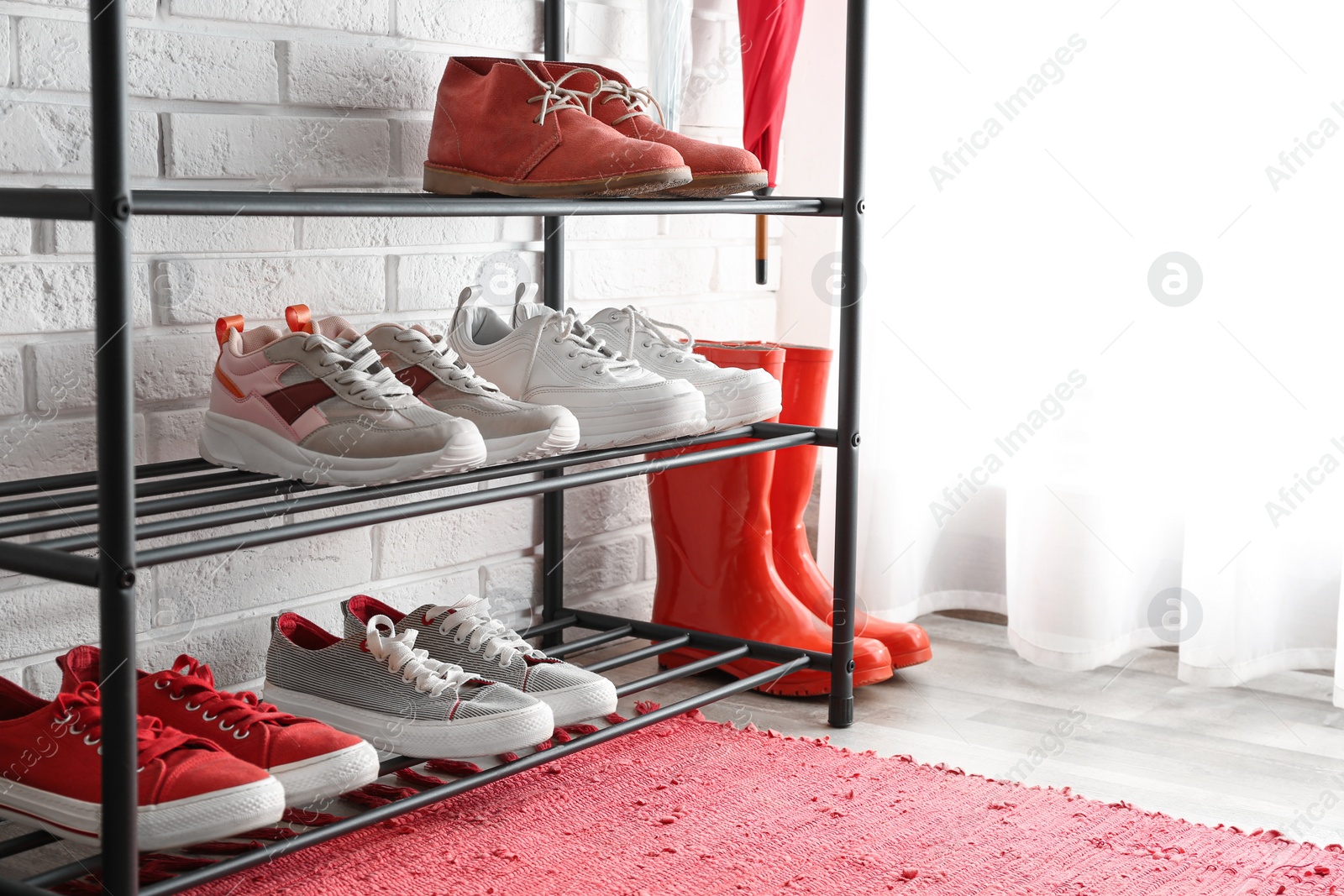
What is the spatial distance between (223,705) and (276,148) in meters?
0.60

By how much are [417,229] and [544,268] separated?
0.21 meters

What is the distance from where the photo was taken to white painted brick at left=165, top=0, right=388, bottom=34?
4.50 ft

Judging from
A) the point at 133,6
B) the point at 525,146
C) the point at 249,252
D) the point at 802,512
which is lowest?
the point at 802,512

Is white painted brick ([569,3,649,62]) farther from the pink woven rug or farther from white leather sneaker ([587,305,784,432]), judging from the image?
the pink woven rug

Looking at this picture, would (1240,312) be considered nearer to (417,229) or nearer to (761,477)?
(761,477)

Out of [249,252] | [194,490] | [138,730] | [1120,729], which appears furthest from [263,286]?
[1120,729]

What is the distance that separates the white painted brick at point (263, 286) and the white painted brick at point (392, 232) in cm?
2

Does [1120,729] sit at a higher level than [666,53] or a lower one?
lower

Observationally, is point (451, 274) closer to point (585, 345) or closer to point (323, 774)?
point (585, 345)

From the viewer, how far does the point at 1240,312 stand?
1.81 metres

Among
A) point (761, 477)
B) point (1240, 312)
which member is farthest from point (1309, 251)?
point (761, 477)

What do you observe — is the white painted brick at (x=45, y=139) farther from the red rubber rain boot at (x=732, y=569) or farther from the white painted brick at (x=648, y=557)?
the white painted brick at (x=648, y=557)

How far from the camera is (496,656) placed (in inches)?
53.4

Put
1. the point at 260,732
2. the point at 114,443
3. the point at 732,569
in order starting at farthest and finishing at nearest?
the point at 732,569 < the point at 260,732 < the point at 114,443
